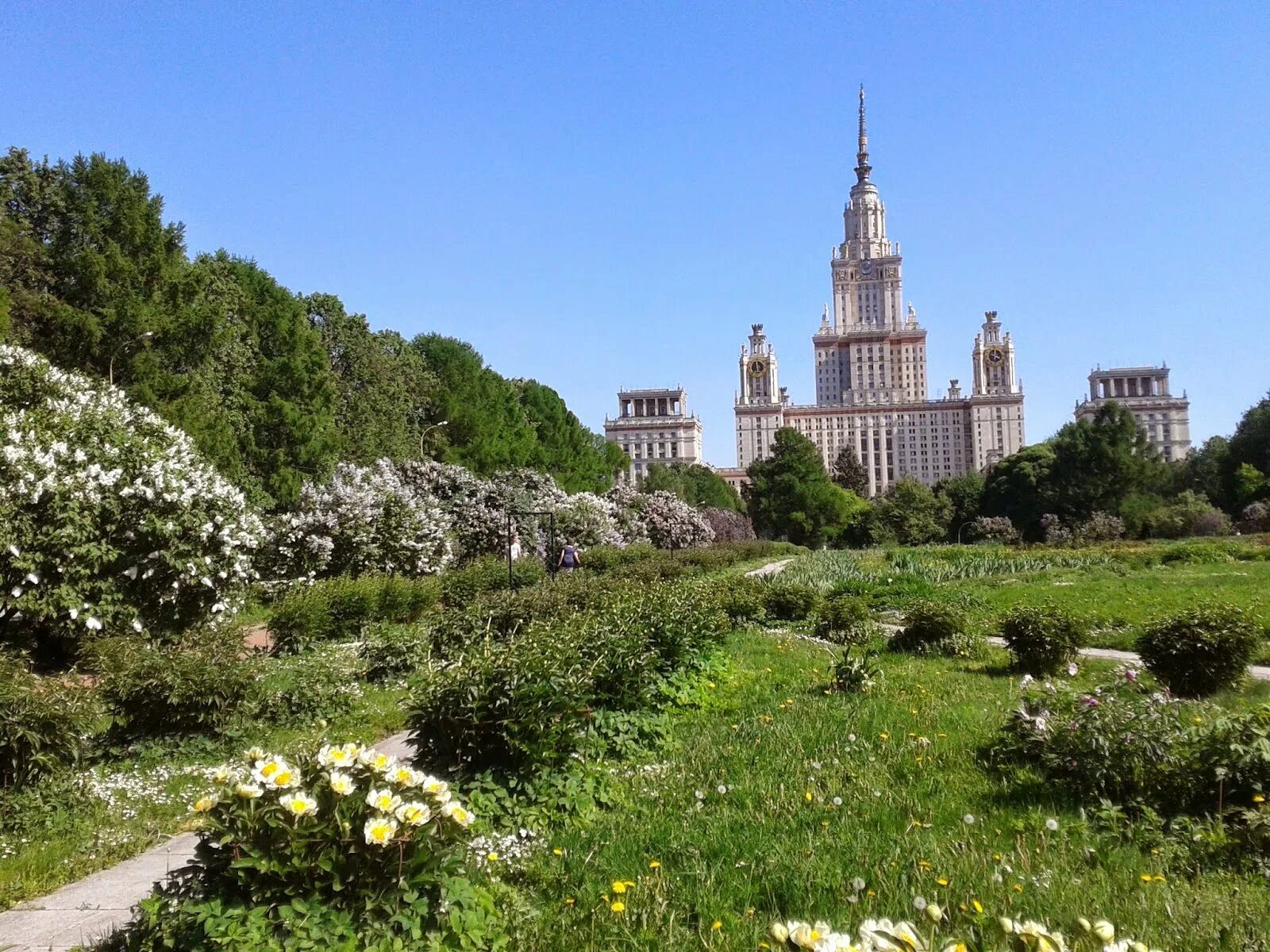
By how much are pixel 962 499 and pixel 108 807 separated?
229 ft

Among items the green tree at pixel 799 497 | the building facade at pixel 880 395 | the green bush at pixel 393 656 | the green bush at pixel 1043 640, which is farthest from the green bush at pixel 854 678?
the building facade at pixel 880 395

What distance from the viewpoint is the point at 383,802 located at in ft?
9.17

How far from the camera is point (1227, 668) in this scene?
23.9 ft

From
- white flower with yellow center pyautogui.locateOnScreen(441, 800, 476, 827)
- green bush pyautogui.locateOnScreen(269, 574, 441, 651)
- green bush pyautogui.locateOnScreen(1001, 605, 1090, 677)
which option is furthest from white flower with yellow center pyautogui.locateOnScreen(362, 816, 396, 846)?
green bush pyautogui.locateOnScreen(269, 574, 441, 651)

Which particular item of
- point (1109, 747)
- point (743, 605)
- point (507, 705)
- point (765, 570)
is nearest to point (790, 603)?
point (743, 605)

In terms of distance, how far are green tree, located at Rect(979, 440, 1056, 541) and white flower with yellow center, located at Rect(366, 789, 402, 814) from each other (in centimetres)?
5461

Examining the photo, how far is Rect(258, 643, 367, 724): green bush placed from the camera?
7.44 metres

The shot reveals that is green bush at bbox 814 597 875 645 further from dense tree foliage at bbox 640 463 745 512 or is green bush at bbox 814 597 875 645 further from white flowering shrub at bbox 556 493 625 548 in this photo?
dense tree foliage at bbox 640 463 745 512

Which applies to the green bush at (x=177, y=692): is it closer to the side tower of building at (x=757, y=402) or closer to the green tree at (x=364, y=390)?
the green tree at (x=364, y=390)

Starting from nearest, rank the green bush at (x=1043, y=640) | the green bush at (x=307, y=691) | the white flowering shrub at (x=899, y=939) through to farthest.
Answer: the white flowering shrub at (x=899, y=939) < the green bush at (x=307, y=691) < the green bush at (x=1043, y=640)

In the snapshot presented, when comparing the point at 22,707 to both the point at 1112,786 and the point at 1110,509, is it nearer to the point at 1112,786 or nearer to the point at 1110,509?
the point at 1112,786

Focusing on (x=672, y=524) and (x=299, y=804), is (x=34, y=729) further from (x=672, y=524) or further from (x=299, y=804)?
(x=672, y=524)

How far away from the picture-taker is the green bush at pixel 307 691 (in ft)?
24.4

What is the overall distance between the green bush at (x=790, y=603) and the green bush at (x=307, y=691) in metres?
6.82
